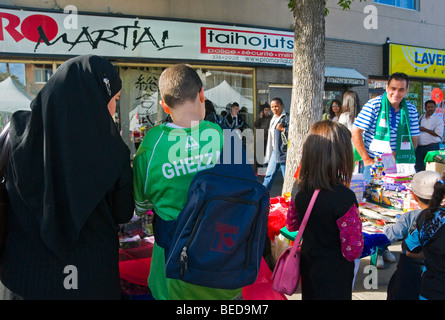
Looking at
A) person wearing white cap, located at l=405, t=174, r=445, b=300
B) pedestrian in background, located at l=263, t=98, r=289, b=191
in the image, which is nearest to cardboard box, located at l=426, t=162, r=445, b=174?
pedestrian in background, located at l=263, t=98, r=289, b=191

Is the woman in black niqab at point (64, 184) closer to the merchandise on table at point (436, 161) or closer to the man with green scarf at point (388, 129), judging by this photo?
the man with green scarf at point (388, 129)

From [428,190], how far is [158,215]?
1.80 metres

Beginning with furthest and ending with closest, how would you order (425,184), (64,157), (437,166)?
1. (437,166)
2. (425,184)
3. (64,157)

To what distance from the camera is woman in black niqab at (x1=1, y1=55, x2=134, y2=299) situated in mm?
1488

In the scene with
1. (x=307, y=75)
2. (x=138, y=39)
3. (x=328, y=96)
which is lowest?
(x=307, y=75)

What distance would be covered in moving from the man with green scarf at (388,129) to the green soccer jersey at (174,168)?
2.48m

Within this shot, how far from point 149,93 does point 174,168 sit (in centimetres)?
815

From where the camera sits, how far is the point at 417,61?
40.8 feet

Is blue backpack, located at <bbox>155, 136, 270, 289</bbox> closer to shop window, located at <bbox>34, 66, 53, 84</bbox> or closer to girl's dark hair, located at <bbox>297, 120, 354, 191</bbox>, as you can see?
girl's dark hair, located at <bbox>297, 120, 354, 191</bbox>

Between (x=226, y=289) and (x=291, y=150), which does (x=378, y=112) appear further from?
(x=226, y=289)

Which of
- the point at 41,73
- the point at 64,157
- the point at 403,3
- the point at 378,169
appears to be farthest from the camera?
the point at 403,3

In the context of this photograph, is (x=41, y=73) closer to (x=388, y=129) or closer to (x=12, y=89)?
(x=12, y=89)

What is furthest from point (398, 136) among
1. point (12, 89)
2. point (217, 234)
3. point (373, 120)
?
point (12, 89)

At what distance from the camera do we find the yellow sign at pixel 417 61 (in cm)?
1195
